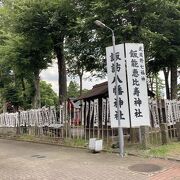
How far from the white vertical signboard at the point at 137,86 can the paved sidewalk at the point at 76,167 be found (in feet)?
6.73

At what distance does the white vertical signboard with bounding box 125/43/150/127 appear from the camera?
15805 mm

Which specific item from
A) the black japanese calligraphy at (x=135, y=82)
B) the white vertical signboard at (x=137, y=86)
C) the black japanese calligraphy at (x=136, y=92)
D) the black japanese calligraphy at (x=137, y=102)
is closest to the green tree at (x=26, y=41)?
the white vertical signboard at (x=137, y=86)

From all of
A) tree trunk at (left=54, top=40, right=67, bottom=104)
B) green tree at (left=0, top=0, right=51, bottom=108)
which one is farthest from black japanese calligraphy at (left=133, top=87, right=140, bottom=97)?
tree trunk at (left=54, top=40, right=67, bottom=104)

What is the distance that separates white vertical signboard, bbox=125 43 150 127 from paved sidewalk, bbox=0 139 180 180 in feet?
6.73

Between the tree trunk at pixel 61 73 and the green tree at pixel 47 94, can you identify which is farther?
the green tree at pixel 47 94

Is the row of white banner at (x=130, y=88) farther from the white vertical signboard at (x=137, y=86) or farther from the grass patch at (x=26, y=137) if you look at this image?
the grass patch at (x=26, y=137)

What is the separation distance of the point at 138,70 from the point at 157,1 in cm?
364

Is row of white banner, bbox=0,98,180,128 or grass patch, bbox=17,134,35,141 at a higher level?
row of white banner, bbox=0,98,180,128

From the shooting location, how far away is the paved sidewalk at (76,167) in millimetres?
11039

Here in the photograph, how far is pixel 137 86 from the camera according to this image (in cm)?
1599

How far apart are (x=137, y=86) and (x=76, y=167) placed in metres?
5.20

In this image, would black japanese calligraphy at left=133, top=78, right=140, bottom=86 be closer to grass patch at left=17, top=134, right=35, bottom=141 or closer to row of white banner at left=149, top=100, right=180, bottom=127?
row of white banner at left=149, top=100, right=180, bottom=127

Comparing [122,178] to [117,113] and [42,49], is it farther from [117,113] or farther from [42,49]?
[42,49]

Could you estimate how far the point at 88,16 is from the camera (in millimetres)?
18562
